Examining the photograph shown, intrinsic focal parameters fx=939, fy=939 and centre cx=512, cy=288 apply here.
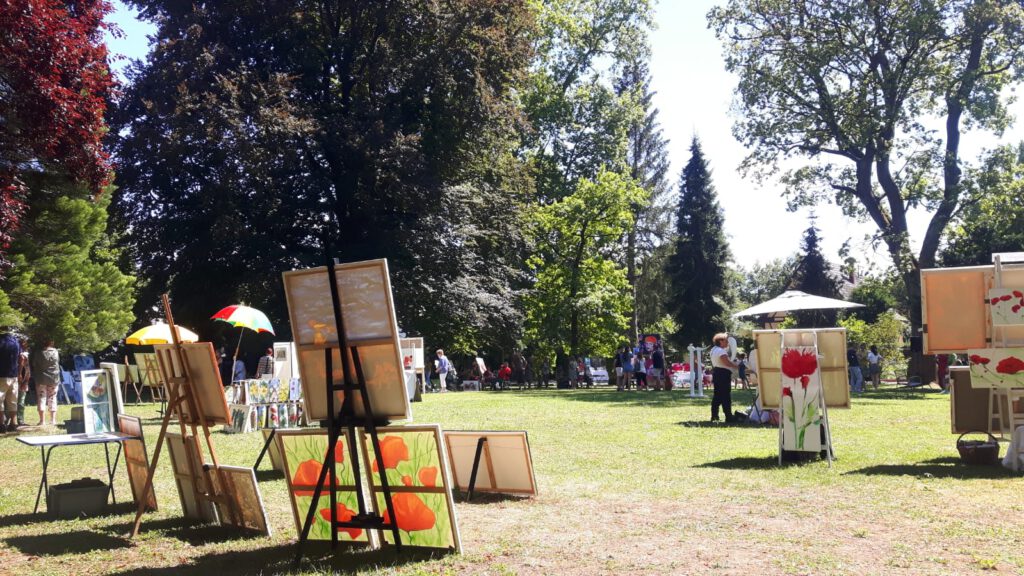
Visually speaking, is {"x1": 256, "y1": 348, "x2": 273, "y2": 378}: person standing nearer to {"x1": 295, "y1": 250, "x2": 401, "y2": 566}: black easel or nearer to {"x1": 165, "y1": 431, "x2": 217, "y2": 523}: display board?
{"x1": 165, "y1": 431, "x2": 217, "y2": 523}: display board

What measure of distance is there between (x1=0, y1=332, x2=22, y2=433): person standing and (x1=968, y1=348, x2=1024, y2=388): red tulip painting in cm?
1600

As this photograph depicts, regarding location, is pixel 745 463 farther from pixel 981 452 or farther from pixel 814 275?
pixel 814 275

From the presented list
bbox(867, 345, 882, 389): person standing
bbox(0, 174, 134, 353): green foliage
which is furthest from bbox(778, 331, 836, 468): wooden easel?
bbox(867, 345, 882, 389): person standing

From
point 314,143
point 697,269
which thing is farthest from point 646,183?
point 314,143

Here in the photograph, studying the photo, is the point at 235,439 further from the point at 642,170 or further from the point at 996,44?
the point at 642,170

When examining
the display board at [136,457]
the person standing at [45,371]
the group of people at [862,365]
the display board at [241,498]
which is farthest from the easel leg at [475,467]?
the group of people at [862,365]

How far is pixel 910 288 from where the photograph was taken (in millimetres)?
36531

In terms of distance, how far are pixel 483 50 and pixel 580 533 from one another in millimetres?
25963

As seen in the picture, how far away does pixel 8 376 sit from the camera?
17594mm

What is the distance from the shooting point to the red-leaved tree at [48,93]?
1006 cm

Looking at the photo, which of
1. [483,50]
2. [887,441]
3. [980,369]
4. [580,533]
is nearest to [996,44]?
[483,50]

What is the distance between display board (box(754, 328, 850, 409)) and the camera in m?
12.2

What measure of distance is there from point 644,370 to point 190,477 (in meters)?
29.6

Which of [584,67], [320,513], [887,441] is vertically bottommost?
[887,441]
